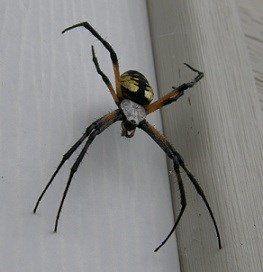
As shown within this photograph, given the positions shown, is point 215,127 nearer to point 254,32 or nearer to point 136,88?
point 136,88

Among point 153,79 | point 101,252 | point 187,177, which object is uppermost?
point 153,79

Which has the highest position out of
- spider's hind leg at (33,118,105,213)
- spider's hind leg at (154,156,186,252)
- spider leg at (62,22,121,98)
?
spider leg at (62,22,121,98)

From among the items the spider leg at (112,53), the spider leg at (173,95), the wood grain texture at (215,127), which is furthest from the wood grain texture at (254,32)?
the spider leg at (112,53)

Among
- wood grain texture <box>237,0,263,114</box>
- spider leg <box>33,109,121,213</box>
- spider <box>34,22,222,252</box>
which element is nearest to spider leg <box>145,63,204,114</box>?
spider <box>34,22,222,252</box>

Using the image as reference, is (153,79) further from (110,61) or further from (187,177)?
(187,177)

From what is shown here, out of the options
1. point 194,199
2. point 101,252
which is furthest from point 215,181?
point 101,252

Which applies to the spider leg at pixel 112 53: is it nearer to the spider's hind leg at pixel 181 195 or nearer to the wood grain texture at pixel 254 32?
the spider's hind leg at pixel 181 195

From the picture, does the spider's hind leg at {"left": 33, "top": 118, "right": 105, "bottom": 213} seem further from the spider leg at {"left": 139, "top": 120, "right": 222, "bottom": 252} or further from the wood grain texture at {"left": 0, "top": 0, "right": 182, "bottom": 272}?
the spider leg at {"left": 139, "top": 120, "right": 222, "bottom": 252}
